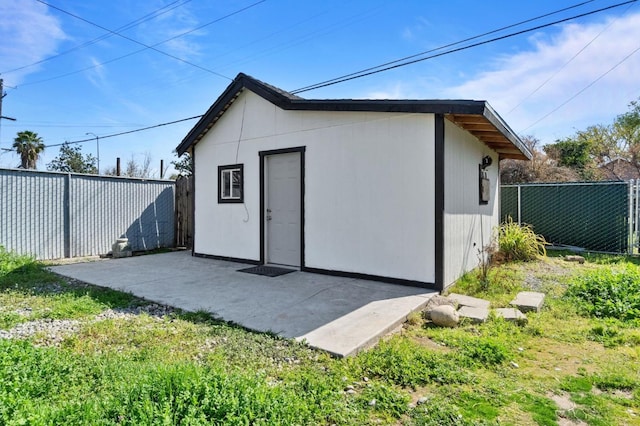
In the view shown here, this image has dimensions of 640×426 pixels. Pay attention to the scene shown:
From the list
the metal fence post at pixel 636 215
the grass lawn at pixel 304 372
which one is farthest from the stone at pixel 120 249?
the metal fence post at pixel 636 215

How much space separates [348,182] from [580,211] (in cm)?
714

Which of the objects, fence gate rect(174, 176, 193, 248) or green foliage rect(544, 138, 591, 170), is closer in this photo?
fence gate rect(174, 176, 193, 248)

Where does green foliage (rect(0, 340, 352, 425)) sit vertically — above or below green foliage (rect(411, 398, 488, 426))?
above

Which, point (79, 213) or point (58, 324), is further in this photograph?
point (79, 213)

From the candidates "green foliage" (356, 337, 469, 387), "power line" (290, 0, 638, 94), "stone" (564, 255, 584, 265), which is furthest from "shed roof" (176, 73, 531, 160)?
"green foliage" (356, 337, 469, 387)

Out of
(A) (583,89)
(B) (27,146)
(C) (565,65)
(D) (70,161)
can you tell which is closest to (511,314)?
(C) (565,65)

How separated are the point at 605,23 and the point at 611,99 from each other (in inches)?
412

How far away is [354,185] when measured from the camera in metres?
6.02

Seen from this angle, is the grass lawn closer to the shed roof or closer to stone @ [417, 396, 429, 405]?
stone @ [417, 396, 429, 405]

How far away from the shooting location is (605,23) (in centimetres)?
866

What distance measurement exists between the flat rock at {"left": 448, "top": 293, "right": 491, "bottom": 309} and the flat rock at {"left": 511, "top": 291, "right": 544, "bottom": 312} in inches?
13.3

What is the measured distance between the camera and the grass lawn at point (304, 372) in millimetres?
2062

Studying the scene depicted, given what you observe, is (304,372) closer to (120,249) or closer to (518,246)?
(518,246)

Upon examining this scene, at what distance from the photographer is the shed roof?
16.3ft
